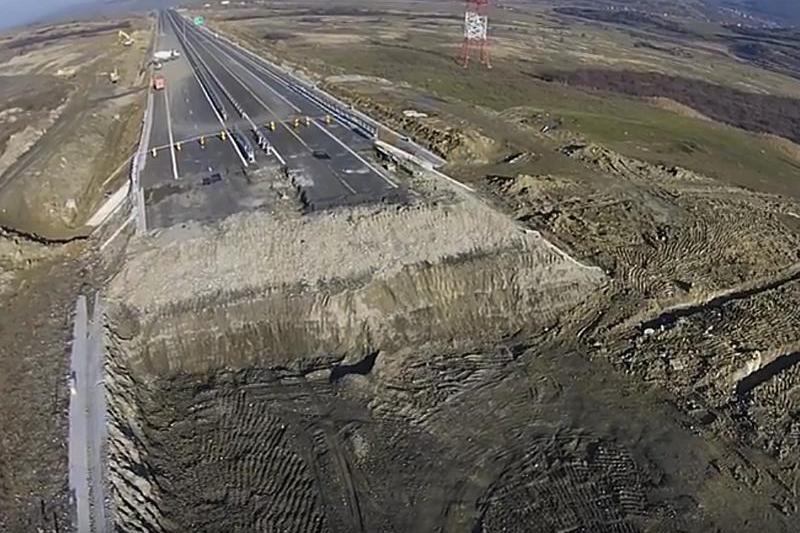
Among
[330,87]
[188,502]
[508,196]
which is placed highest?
[330,87]

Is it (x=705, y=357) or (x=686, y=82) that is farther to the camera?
(x=686, y=82)

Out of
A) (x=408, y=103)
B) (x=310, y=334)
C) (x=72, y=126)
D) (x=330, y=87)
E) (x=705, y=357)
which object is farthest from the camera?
(x=330, y=87)

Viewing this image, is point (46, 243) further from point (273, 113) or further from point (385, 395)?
point (273, 113)

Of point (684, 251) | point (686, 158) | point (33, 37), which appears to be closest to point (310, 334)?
point (684, 251)

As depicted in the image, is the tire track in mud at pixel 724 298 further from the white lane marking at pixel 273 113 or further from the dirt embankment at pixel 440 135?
the dirt embankment at pixel 440 135

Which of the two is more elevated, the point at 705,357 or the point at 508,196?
the point at 508,196

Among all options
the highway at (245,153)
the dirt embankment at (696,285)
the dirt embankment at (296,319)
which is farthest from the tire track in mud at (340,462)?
the highway at (245,153)

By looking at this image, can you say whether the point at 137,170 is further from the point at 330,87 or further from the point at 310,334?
the point at 330,87
